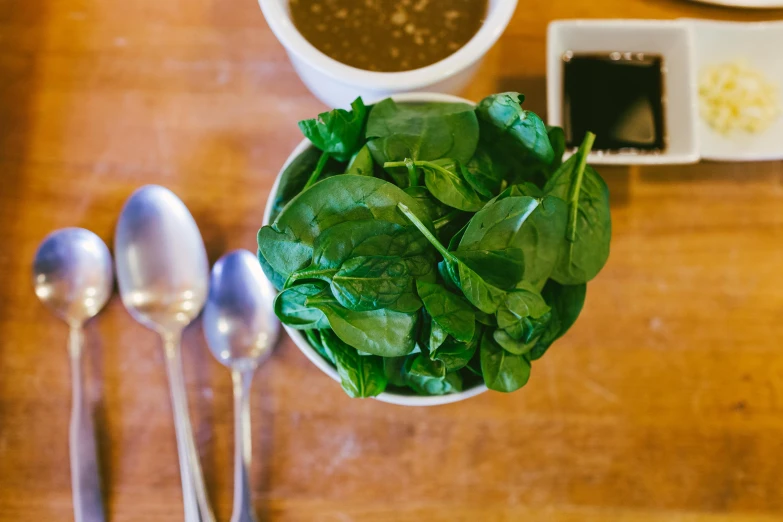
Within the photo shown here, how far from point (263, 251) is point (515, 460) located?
41 cm

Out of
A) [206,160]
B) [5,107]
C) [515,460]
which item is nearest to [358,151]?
[206,160]

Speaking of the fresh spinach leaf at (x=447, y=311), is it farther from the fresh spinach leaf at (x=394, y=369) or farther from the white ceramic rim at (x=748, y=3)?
the white ceramic rim at (x=748, y=3)

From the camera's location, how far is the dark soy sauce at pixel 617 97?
0.78m

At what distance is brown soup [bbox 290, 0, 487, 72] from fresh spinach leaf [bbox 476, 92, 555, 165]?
6.1 inches

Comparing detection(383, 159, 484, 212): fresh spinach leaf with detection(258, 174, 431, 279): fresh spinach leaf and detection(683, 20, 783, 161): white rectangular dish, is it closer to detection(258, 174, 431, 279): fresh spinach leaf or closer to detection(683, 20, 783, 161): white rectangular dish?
detection(258, 174, 431, 279): fresh spinach leaf

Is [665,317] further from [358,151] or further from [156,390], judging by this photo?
[156,390]

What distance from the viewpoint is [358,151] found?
0.57m

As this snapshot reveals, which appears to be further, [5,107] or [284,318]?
[5,107]

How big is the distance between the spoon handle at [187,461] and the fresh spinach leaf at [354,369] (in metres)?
0.24

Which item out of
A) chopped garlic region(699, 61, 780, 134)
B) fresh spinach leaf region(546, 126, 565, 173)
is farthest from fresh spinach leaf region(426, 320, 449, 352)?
chopped garlic region(699, 61, 780, 134)

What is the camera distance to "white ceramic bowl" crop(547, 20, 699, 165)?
2.33ft

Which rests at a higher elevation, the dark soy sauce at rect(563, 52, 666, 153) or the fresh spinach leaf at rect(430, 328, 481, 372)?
the dark soy sauce at rect(563, 52, 666, 153)

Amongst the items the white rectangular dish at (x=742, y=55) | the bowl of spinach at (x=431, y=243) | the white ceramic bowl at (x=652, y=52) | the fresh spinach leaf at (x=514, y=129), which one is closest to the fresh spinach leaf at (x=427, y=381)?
the bowl of spinach at (x=431, y=243)

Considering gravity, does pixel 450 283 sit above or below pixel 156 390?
above
